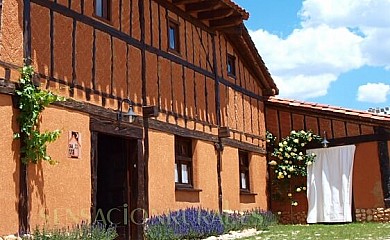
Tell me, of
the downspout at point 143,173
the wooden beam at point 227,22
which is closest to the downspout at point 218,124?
the wooden beam at point 227,22

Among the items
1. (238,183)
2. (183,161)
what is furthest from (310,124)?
(183,161)

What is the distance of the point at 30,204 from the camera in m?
7.76

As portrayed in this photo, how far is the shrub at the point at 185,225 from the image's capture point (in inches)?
411

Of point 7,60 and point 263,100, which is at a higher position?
point 263,100

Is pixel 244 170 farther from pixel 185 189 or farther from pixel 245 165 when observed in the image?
pixel 185 189

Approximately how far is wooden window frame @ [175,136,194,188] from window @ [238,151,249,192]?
2984 millimetres

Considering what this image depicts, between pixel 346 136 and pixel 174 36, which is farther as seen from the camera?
pixel 346 136

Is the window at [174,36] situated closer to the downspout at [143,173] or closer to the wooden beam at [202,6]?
the wooden beam at [202,6]

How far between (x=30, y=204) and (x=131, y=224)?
317 cm

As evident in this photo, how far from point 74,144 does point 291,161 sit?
928cm

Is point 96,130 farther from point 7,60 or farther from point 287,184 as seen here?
point 287,184

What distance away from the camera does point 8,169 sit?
7.44 metres

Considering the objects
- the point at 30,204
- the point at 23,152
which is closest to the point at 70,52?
the point at 23,152

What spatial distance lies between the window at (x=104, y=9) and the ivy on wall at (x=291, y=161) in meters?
8.10
